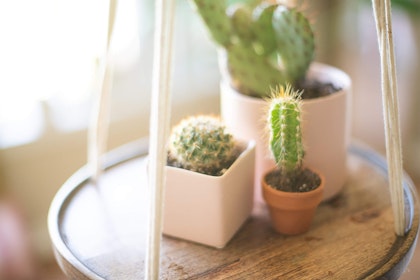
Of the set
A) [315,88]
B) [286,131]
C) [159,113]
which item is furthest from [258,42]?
[159,113]

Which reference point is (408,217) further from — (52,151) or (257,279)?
(52,151)

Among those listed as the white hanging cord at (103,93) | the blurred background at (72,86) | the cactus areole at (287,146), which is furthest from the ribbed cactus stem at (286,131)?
the blurred background at (72,86)

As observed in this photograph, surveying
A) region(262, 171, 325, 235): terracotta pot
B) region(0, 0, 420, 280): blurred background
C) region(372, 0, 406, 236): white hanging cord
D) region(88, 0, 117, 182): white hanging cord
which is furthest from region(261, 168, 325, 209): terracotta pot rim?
region(0, 0, 420, 280): blurred background

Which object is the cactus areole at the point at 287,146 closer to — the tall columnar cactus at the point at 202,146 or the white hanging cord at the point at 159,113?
the tall columnar cactus at the point at 202,146

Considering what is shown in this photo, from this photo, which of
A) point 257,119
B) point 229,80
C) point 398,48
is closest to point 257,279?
point 257,119

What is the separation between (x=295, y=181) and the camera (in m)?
0.87

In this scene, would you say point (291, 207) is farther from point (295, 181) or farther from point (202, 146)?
point (202, 146)

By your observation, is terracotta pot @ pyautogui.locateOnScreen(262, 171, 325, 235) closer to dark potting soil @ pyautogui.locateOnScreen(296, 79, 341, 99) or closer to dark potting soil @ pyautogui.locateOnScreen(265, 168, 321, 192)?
dark potting soil @ pyautogui.locateOnScreen(265, 168, 321, 192)

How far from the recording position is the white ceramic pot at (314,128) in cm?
91

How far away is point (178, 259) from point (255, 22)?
0.49 m

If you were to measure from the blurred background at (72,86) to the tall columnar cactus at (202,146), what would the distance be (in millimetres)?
735

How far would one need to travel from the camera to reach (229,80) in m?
1.01

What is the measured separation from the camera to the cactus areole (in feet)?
2.51

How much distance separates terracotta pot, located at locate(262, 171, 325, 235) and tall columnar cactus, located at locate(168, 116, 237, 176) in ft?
0.31
